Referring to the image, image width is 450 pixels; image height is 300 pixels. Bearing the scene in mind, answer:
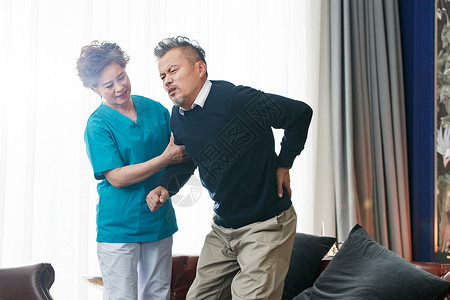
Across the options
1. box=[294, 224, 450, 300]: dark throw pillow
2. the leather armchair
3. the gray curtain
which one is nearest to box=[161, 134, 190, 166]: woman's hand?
the leather armchair

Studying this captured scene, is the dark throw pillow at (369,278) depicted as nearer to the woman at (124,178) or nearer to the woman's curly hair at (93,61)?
the woman at (124,178)

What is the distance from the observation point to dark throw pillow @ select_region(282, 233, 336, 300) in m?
2.26

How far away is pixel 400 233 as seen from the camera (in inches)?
121

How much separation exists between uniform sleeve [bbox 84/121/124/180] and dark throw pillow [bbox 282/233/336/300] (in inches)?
39.5

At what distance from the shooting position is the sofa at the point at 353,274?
1.83 m

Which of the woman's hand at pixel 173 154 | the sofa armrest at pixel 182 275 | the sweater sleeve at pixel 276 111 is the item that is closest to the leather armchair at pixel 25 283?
the sofa armrest at pixel 182 275

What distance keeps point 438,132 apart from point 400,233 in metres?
0.68

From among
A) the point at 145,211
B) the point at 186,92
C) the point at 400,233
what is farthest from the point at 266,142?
the point at 400,233

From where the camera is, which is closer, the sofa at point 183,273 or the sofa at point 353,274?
the sofa at point 353,274

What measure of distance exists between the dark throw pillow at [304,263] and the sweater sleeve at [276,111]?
2.98 ft

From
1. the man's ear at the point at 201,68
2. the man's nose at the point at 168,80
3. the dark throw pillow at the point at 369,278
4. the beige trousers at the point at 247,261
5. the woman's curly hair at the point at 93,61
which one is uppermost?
the woman's curly hair at the point at 93,61

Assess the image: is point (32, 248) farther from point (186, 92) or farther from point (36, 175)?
point (186, 92)

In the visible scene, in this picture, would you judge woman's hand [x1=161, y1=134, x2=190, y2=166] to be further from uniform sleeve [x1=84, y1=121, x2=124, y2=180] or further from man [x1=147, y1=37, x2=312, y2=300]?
uniform sleeve [x1=84, y1=121, x2=124, y2=180]

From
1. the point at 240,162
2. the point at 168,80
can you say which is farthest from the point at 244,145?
the point at 168,80
